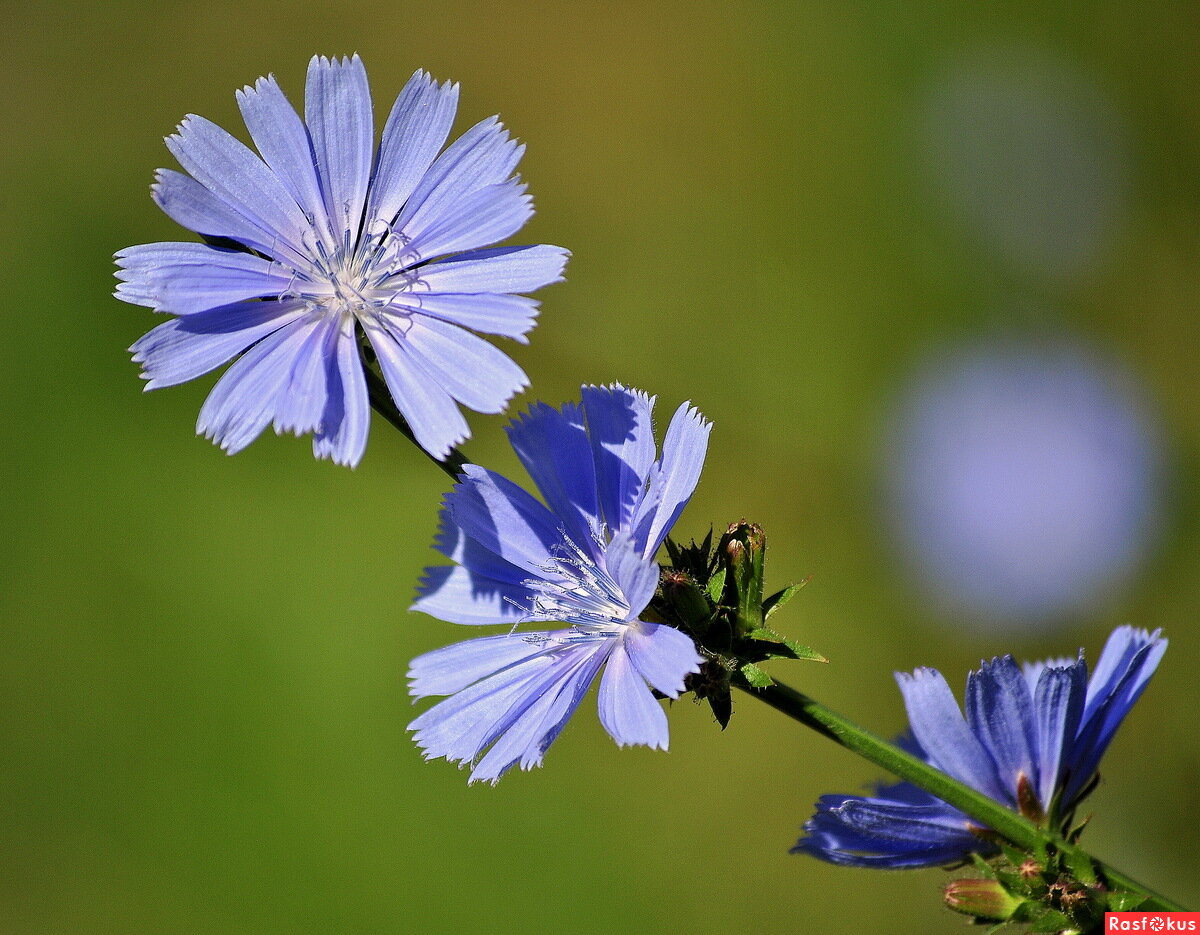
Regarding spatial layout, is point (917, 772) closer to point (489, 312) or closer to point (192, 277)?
point (489, 312)

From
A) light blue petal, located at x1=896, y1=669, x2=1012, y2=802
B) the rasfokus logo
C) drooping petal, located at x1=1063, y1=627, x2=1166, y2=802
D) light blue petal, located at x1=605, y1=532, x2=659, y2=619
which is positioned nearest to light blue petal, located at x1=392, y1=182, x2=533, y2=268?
light blue petal, located at x1=605, y1=532, x2=659, y2=619

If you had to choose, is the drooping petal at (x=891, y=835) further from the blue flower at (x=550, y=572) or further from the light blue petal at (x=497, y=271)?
the light blue petal at (x=497, y=271)

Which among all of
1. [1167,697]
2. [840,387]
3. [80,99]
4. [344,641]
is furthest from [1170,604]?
[80,99]

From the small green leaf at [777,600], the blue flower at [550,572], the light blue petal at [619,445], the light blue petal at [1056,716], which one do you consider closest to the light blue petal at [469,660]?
the blue flower at [550,572]

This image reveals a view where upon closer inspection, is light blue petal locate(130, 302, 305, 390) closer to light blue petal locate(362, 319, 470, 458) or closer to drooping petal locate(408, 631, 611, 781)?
light blue petal locate(362, 319, 470, 458)

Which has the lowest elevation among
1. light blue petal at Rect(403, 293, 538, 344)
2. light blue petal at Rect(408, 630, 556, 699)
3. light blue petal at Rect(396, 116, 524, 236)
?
light blue petal at Rect(408, 630, 556, 699)

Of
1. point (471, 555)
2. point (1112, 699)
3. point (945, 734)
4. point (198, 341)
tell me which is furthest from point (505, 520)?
point (1112, 699)
